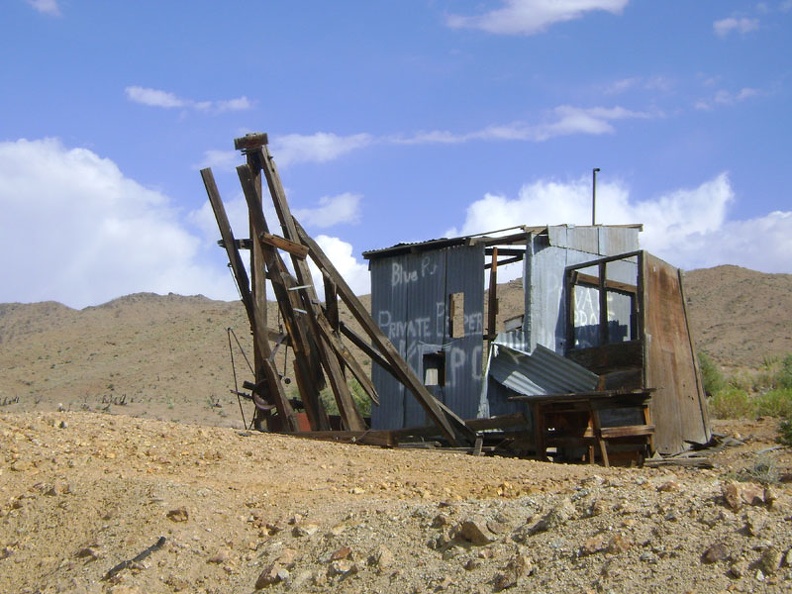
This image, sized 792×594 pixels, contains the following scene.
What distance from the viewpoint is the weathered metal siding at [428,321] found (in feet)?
56.1

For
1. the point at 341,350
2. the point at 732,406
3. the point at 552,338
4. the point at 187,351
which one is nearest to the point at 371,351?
the point at 341,350

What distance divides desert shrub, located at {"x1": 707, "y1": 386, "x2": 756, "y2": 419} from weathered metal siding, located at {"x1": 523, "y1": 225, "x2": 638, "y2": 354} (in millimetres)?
6990

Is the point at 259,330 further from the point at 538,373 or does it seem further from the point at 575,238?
the point at 575,238

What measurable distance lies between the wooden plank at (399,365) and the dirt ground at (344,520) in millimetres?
1949

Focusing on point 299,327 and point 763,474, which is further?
point 299,327

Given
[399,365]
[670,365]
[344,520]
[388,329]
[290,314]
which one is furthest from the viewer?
[388,329]

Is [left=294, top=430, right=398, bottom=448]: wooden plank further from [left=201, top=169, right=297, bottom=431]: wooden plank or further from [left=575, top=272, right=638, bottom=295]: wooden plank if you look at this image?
[left=575, top=272, right=638, bottom=295]: wooden plank

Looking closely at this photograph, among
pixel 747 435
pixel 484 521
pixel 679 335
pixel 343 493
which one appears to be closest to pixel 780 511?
pixel 484 521

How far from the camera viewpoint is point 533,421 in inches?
584

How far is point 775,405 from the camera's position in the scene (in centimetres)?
2195

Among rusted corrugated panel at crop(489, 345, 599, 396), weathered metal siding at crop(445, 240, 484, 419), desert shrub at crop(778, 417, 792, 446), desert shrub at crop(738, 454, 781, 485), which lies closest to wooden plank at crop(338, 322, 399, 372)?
weathered metal siding at crop(445, 240, 484, 419)

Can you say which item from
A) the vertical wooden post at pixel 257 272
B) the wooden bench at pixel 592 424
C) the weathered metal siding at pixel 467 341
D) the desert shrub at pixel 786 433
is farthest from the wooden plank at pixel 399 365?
the desert shrub at pixel 786 433

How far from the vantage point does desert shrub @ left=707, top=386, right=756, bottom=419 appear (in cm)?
2267

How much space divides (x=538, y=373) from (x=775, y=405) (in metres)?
8.46
